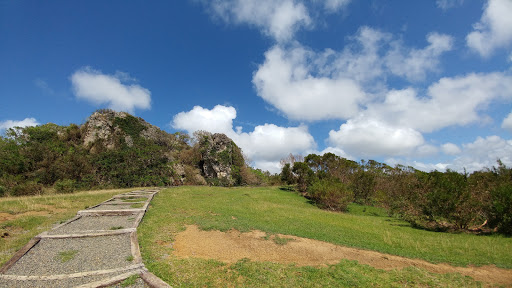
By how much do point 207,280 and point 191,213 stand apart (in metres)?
6.50

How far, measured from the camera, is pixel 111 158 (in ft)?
69.8

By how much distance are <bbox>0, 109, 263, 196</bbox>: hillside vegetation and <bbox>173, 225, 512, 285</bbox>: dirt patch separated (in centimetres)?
1667

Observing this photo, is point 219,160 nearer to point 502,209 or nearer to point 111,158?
point 111,158

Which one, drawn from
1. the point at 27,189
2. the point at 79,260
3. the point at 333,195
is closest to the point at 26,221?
the point at 79,260

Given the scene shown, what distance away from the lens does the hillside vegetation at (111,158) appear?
1712cm

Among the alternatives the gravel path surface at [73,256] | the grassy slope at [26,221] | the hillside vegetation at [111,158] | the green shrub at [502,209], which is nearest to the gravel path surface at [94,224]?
the grassy slope at [26,221]

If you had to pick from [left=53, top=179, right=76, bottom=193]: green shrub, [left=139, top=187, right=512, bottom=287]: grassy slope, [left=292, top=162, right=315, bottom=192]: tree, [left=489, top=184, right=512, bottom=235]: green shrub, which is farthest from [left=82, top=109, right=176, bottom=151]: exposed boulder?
[left=489, top=184, right=512, bottom=235]: green shrub

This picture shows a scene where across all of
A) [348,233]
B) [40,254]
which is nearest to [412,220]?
[348,233]

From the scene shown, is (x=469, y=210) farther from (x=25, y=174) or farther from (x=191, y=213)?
(x=25, y=174)

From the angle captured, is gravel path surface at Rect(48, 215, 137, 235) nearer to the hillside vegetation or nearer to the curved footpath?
the curved footpath

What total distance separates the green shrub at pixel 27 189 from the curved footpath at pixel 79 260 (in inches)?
515

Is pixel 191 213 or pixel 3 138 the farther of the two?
pixel 3 138

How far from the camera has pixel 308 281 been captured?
162 inches

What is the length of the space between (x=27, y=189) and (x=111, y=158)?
653cm
